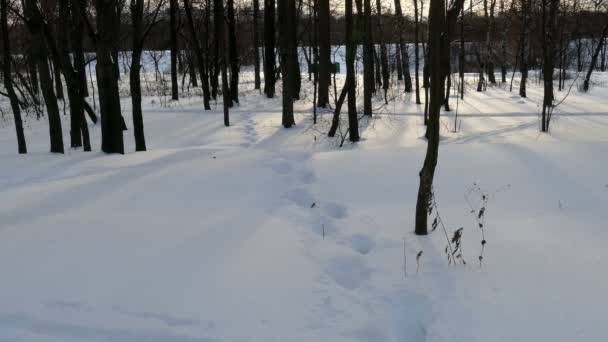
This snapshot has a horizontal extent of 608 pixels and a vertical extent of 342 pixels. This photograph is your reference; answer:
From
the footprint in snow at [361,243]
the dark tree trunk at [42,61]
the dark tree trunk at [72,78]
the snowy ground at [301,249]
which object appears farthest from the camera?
the dark tree trunk at [72,78]

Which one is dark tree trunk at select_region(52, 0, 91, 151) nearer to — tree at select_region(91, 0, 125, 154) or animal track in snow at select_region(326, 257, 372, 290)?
tree at select_region(91, 0, 125, 154)

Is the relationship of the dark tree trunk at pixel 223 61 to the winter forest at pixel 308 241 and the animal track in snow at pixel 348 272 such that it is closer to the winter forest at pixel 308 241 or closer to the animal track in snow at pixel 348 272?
the winter forest at pixel 308 241

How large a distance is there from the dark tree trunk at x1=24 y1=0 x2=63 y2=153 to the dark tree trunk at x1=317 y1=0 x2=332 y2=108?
960 cm

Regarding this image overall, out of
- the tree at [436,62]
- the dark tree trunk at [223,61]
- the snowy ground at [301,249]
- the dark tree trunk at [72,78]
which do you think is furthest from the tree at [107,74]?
the tree at [436,62]

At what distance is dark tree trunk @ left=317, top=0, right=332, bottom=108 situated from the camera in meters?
17.0

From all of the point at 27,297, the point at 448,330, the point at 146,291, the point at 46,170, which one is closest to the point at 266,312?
the point at 146,291

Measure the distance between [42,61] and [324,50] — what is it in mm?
10019

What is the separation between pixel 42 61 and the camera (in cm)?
938

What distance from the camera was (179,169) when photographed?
22.2ft

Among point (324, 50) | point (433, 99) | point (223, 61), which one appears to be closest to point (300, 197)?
point (433, 99)

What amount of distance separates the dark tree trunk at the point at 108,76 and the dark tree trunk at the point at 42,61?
158 centimetres

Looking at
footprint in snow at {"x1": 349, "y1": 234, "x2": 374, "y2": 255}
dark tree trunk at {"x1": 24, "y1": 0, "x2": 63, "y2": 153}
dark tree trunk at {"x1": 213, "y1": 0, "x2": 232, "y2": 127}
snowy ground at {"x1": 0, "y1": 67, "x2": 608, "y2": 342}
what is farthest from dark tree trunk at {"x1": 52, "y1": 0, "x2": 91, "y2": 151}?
footprint in snow at {"x1": 349, "y1": 234, "x2": 374, "y2": 255}

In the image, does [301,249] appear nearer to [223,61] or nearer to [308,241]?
[308,241]

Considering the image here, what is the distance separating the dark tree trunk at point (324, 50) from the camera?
668 inches
